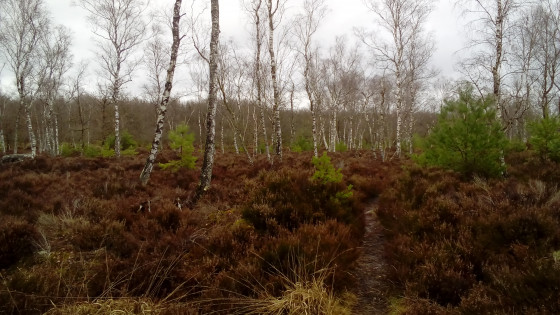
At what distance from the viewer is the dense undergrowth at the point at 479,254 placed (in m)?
2.47

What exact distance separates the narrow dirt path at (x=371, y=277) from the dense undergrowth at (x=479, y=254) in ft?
0.60

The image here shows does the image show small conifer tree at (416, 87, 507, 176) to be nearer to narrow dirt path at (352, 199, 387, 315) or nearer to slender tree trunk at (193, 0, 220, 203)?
narrow dirt path at (352, 199, 387, 315)

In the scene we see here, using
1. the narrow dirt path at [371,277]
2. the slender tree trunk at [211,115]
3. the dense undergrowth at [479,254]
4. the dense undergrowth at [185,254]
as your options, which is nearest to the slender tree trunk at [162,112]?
the slender tree trunk at [211,115]

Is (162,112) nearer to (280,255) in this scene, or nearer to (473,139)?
(280,255)

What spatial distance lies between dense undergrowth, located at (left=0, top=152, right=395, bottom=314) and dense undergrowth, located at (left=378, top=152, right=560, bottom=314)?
0.82 metres

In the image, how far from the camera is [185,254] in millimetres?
3820

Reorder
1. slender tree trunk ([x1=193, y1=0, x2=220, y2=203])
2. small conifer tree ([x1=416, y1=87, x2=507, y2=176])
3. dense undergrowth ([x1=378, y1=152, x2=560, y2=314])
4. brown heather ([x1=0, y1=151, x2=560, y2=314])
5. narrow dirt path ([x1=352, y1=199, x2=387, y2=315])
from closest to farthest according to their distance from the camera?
dense undergrowth ([x1=378, y1=152, x2=560, y2=314])
brown heather ([x1=0, y1=151, x2=560, y2=314])
narrow dirt path ([x1=352, y1=199, x2=387, y2=315])
small conifer tree ([x1=416, y1=87, x2=507, y2=176])
slender tree trunk ([x1=193, y1=0, x2=220, y2=203])

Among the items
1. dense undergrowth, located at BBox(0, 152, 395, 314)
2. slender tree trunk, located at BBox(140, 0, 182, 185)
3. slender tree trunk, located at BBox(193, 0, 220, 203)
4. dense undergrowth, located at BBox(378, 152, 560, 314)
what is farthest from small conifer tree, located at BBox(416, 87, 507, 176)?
slender tree trunk, located at BBox(140, 0, 182, 185)

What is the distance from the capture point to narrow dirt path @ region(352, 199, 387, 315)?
3.20m

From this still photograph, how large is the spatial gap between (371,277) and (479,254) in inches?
58.6

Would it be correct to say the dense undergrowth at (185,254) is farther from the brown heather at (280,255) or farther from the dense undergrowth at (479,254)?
the dense undergrowth at (479,254)

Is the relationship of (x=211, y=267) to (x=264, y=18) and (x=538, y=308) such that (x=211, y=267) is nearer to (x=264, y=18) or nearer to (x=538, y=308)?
(x=538, y=308)

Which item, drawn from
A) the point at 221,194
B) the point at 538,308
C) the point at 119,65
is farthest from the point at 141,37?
the point at 538,308

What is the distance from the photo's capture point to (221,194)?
7.47m
